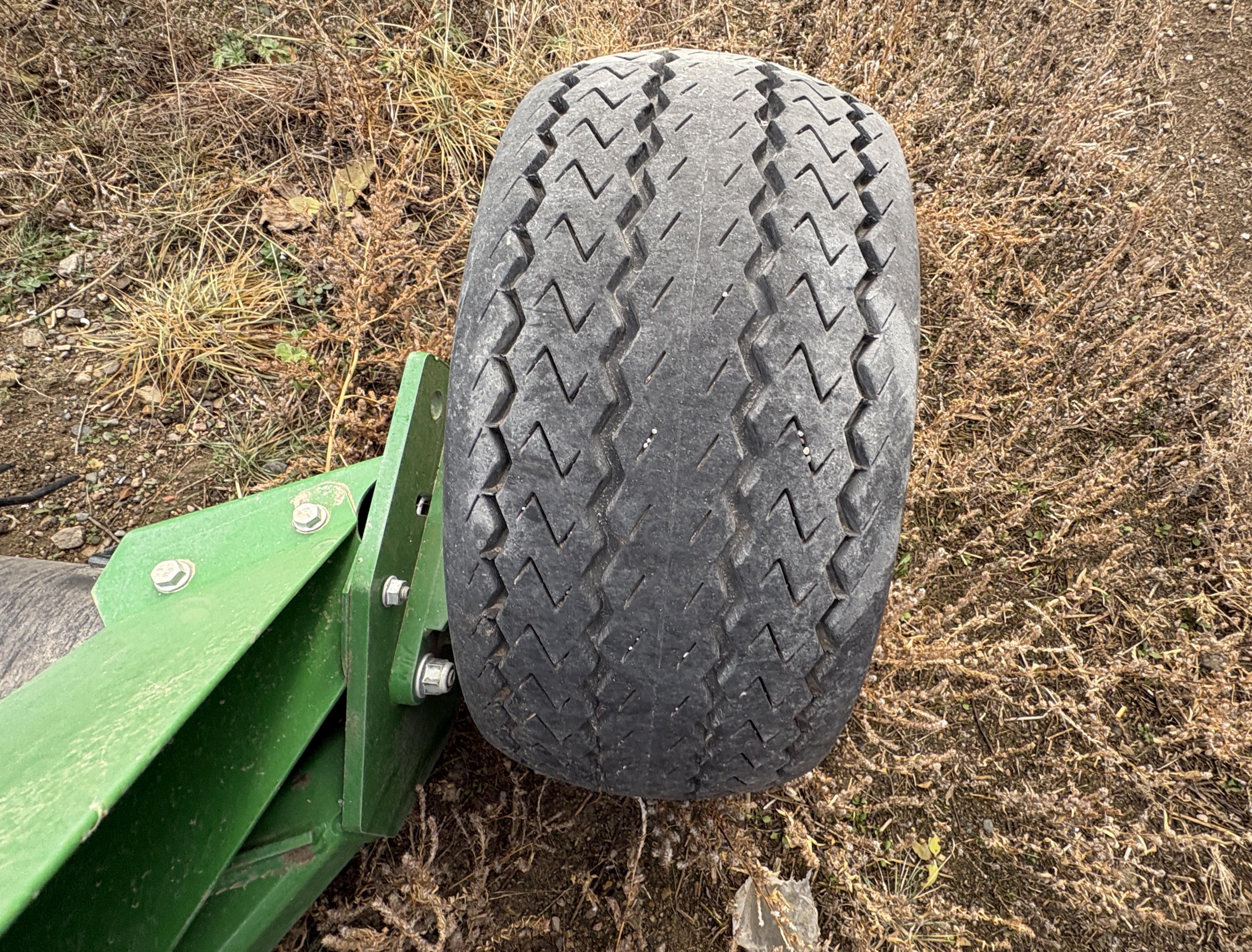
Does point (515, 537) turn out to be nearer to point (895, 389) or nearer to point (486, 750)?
point (895, 389)

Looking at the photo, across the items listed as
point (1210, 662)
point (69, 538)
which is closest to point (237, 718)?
point (69, 538)

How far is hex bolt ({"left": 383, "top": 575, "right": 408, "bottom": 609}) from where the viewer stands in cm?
142

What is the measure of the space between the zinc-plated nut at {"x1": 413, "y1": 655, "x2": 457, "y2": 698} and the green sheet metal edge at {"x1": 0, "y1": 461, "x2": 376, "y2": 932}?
27 cm

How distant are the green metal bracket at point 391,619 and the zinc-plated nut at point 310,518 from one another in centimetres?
10

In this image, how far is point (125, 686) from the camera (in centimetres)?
119

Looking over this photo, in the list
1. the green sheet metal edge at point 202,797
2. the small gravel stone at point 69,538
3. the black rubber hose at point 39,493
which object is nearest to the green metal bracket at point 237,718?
the green sheet metal edge at point 202,797

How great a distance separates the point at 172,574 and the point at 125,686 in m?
0.36

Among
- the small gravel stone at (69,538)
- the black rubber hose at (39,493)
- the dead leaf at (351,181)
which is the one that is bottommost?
the small gravel stone at (69,538)

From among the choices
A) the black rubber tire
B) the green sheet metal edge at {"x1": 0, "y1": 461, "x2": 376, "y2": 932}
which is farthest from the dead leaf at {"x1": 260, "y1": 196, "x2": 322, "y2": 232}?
the black rubber tire

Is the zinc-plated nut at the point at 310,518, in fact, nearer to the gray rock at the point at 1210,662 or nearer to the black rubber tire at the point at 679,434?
the black rubber tire at the point at 679,434

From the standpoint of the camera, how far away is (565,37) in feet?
9.96

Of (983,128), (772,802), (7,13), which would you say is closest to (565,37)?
(983,128)

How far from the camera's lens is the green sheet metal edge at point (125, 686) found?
37.0 inches

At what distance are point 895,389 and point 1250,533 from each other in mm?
1986
